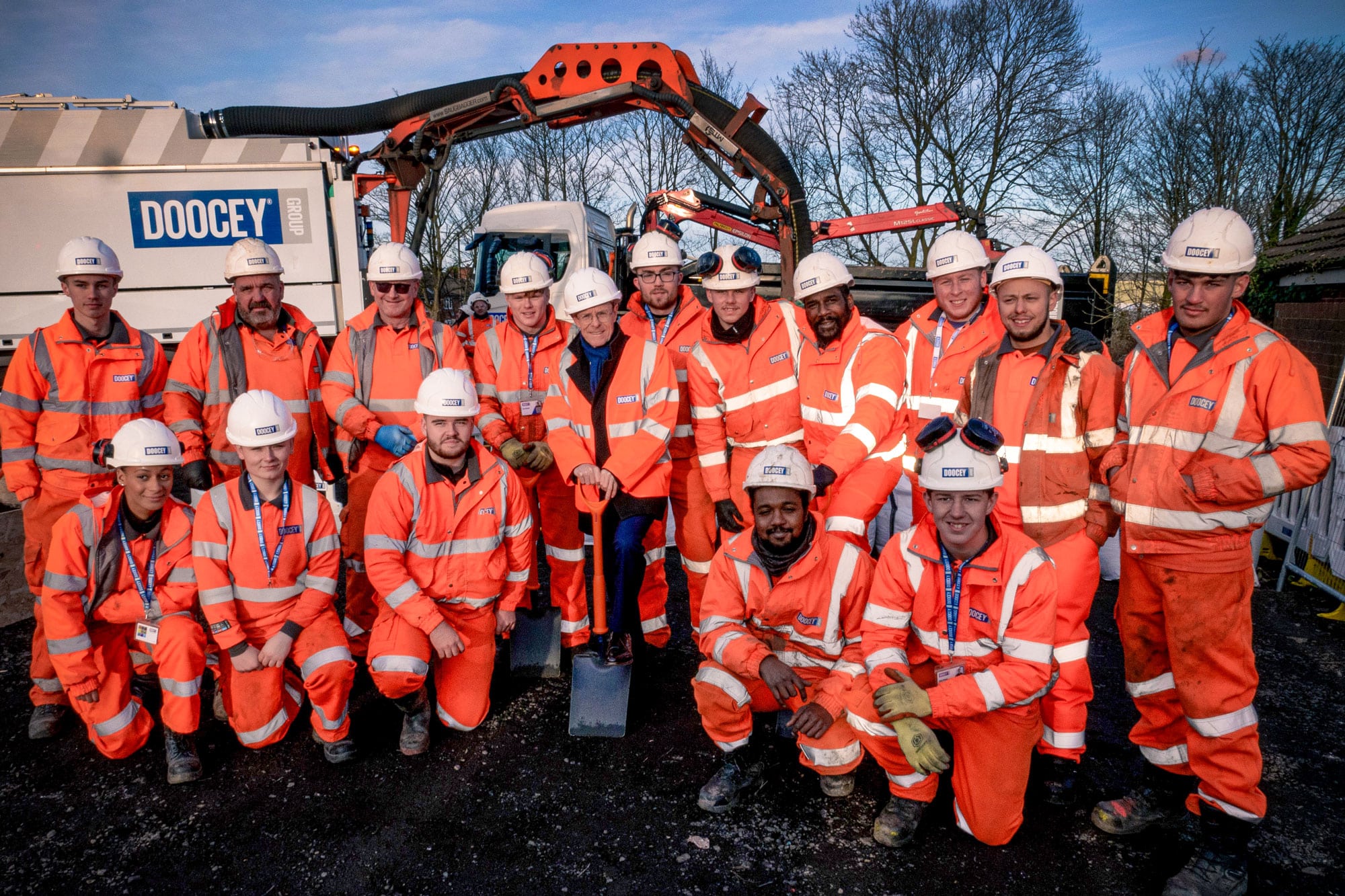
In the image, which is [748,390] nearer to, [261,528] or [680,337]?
[680,337]

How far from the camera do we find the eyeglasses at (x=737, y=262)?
12.9 feet

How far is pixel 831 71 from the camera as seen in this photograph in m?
22.4

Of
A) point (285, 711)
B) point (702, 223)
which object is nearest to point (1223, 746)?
point (285, 711)

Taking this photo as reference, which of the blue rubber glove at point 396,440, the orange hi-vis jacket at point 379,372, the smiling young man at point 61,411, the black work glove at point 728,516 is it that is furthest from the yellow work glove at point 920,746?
the smiling young man at point 61,411

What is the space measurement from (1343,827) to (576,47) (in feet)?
27.4

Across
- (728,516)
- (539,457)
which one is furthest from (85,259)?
(728,516)

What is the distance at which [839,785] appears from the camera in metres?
3.12

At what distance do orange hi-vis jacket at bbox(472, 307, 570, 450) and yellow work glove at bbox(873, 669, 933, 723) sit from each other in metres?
2.55

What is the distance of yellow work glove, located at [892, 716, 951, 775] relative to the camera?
2639mm

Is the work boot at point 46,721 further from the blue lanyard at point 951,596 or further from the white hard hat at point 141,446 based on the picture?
the blue lanyard at point 951,596

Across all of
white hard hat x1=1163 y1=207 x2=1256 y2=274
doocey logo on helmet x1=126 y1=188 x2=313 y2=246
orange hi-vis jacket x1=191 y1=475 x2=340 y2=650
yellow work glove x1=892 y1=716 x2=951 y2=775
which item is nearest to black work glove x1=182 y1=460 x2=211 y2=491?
orange hi-vis jacket x1=191 y1=475 x2=340 y2=650

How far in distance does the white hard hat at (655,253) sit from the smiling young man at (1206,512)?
245 cm

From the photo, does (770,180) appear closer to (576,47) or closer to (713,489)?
(576,47)

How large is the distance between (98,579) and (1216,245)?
188 inches
